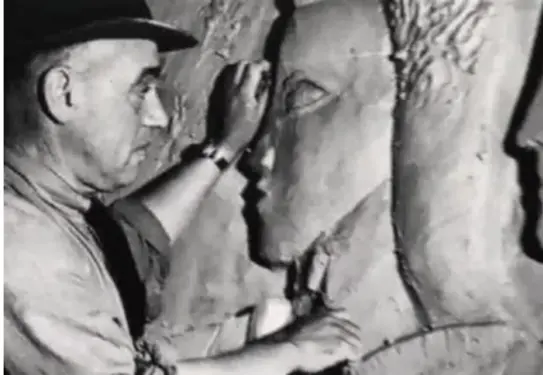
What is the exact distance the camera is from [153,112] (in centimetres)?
138

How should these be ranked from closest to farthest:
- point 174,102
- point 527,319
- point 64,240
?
point 527,319, point 64,240, point 174,102

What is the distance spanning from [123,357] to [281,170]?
288 mm

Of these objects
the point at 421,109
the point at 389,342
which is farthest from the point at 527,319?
the point at 421,109

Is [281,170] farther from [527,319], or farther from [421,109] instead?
[527,319]

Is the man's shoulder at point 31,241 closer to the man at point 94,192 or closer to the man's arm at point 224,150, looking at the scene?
the man at point 94,192

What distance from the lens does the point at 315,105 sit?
1315 millimetres

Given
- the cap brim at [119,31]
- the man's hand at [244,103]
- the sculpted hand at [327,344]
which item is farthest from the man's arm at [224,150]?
the sculpted hand at [327,344]

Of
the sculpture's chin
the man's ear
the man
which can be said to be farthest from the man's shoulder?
the sculpture's chin

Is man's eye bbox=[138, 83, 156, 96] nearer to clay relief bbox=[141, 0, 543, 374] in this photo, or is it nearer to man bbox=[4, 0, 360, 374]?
man bbox=[4, 0, 360, 374]

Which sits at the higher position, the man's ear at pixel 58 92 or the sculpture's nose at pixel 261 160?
the man's ear at pixel 58 92

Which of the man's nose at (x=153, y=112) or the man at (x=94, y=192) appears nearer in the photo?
the man at (x=94, y=192)

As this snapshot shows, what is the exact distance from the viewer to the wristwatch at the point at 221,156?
1368mm

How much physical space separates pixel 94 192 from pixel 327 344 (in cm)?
36

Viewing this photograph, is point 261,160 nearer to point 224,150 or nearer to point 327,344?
point 224,150
